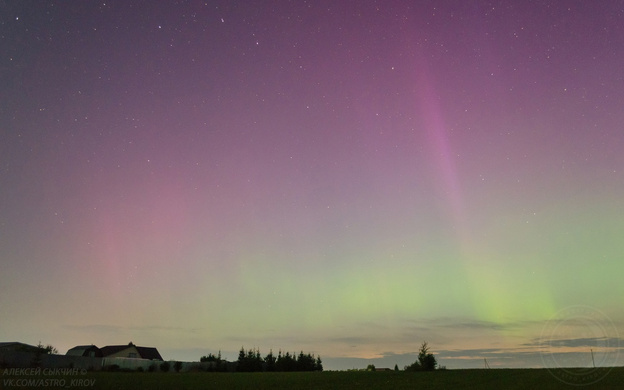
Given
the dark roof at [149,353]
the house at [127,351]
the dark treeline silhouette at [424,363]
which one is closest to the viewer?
the dark treeline silhouette at [424,363]

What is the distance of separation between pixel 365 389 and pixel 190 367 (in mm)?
52943

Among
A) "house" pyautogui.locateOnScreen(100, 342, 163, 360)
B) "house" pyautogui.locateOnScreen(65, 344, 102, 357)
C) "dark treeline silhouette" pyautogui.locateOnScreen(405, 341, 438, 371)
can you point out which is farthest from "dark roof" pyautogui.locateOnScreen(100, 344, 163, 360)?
"dark treeline silhouette" pyautogui.locateOnScreen(405, 341, 438, 371)

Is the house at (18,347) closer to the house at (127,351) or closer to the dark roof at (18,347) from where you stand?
the dark roof at (18,347)

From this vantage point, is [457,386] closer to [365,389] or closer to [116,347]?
[365,389]

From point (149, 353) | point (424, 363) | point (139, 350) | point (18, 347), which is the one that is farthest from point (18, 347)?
point (424, 363)

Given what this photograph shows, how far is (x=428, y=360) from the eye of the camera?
2724 inches

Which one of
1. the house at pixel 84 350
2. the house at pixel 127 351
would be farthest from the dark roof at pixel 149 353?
the house at pixel 84 350

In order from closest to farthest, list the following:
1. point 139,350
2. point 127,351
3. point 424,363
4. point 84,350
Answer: point 424,363
point 84,350
point 127,351
point 139,350

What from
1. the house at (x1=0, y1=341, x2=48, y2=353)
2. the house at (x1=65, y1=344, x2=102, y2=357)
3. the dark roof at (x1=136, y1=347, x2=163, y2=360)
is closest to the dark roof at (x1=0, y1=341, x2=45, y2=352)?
the house at (x1=0, y1=341, x2=48, y2=353)

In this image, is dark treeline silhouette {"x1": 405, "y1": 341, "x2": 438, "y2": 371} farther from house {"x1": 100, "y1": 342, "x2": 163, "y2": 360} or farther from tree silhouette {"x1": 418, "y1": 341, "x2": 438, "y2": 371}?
house {"x1": 100, "y1": 342, "x2": 163, "y2": 360}

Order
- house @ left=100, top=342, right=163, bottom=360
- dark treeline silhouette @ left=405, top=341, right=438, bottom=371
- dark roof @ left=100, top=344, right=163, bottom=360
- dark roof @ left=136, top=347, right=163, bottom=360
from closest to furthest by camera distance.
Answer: dark treeline silhouette @ left=405, top=341, right=438, bottom=371 < house @ left=100, top=342, right=163, bottom=360 < dark roof @ left=100, top=344, right=163, bottom=360 < dark roof @ left=136, top=347, right=163, bottom=360

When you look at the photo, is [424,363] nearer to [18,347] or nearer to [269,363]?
[269,363]

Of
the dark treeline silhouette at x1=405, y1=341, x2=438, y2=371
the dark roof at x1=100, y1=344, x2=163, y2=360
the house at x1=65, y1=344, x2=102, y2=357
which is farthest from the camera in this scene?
the dark roof at x1=100, y1=344, x2=163, y2=360

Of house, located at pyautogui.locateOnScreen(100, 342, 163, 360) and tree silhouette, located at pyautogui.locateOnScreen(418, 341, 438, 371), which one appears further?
house, located at pyautogui.locateOnScreen(100, 342, 163, 360)
